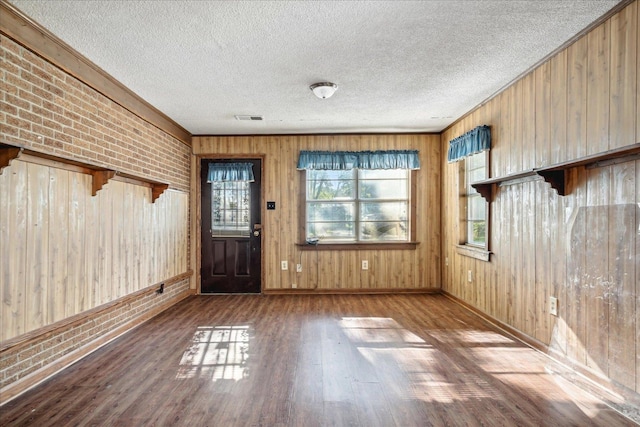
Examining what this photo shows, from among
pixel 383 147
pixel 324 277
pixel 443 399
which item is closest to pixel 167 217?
pixel 324 277

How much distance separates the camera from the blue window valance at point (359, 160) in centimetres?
539

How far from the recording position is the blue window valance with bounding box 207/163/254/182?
544 cm

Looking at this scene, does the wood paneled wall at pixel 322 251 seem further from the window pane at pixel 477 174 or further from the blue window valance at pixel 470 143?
the window pane at pixel 477 174

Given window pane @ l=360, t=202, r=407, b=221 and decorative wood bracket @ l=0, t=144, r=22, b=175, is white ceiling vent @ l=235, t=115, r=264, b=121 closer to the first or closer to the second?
window pane @ l=360, t=202, r=407, b=221

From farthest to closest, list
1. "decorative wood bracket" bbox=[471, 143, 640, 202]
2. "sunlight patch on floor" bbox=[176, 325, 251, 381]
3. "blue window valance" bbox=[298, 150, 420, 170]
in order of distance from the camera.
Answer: "blue window valance" bbox=[298, 150, 420, 170]
"sunlight patch on floor" bbox=[176, 325, 251, 381]
"decorative wood bracket" bbox=[471, 143, 640, 202]

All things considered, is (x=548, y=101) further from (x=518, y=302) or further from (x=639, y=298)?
(x=518, y=302)

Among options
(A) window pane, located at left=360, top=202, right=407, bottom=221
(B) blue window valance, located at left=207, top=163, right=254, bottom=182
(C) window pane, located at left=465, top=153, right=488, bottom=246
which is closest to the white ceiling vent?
(B) blue window valance, located at left=207, top=163, right=254, bottom=182

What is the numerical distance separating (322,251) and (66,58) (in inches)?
152

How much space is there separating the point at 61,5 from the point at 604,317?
13.5ft

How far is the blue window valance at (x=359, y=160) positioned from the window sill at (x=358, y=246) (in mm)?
1193

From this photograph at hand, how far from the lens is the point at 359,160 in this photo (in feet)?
17.7

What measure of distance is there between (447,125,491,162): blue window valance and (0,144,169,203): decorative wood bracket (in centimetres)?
371

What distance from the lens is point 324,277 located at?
5.45 meters

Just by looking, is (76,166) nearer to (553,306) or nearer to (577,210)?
(577,210)
